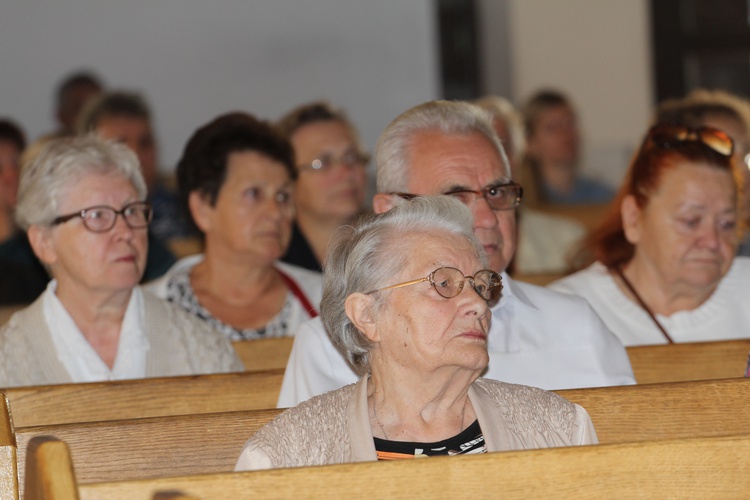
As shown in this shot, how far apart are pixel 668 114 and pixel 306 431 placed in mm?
2782

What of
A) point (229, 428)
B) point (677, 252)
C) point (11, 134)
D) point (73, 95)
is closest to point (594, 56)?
point (73, 95)

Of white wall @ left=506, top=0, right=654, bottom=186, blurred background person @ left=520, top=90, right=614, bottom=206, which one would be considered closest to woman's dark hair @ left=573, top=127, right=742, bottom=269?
blurred background person @ left=520, top=90, right=614, bottom=206

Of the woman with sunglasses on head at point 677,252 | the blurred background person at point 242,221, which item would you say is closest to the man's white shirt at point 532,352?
the woman with sunglasses on head at point 677,252

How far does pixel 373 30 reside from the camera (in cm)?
721

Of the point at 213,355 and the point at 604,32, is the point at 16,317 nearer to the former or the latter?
the point at 213,355

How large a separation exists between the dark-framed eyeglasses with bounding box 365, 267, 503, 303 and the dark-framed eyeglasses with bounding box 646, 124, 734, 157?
4.33 feet

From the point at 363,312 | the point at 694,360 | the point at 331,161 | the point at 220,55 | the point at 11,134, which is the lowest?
the point at 694,360

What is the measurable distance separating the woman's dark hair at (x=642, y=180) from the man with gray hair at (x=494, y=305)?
1.94ft

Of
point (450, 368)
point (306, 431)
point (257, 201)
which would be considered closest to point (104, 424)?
point (306, 431)

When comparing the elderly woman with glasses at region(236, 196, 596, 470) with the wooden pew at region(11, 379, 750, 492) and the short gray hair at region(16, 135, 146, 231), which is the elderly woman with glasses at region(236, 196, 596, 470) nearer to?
the wooden pew at region(11, 379, 750, 492)

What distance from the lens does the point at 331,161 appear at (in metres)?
4.47

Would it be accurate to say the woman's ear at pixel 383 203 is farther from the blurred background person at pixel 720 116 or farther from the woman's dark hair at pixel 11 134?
the woman's dark hair at pixel 11 134

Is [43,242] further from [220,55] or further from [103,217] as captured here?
[220,55]

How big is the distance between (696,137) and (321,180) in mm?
1573
